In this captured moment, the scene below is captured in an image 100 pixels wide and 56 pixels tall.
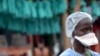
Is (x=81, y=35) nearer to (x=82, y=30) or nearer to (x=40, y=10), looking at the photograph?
(x=82, y=30)

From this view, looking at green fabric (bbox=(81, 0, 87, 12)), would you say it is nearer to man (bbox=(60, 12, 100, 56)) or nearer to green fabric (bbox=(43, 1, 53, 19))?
green fabric (bbox=(43, 1, 53, 19))

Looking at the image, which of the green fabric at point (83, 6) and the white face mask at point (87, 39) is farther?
the green fabric at point (83, 6)

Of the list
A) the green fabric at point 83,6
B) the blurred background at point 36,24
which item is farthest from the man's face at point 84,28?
the green fabric at point 83,6

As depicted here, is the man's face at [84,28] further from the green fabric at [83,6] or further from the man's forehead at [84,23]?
the green fabric at [83,6]

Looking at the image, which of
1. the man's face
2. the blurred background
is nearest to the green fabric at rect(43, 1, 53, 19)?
the blurred background

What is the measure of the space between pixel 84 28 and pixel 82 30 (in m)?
0.03

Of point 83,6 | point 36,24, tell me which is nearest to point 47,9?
point 36,24

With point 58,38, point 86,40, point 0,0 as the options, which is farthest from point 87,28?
point 58,38

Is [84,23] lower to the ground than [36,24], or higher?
higher

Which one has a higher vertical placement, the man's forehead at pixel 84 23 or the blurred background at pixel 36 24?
the man's forehead at pixel 84 23

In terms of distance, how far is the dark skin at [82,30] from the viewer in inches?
159

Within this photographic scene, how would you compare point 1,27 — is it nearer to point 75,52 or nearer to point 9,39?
point 9,39

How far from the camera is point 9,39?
8344 mm

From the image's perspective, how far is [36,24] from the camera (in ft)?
26.5
